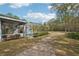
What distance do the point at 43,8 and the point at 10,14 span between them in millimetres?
308

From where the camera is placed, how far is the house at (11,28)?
1.65 m

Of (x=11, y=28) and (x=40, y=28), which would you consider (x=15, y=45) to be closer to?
(x=11, y=28)

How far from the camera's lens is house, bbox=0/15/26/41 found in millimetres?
1648

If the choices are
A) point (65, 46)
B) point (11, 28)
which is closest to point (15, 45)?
point (11, 28)

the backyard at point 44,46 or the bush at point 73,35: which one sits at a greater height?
the bush at point 73,35

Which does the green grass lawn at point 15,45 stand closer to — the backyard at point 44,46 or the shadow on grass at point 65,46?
the backyard at point 44,46

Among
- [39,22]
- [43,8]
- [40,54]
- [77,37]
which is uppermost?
[43,8]

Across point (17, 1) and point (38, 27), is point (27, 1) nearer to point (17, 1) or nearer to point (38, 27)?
point (17, 1)

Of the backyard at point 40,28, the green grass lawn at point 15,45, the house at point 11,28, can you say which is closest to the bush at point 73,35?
the backyard at point 40,28

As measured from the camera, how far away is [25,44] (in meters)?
1.66

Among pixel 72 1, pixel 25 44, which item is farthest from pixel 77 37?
pixel 25 44

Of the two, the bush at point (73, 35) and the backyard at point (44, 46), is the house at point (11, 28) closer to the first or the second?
the backyard at point (44, 46)

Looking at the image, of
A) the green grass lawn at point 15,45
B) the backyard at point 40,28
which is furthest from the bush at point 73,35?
the green grass lawn at point 15,45

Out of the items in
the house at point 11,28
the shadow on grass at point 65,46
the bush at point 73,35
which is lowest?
the shadow on grass at point 65,46
